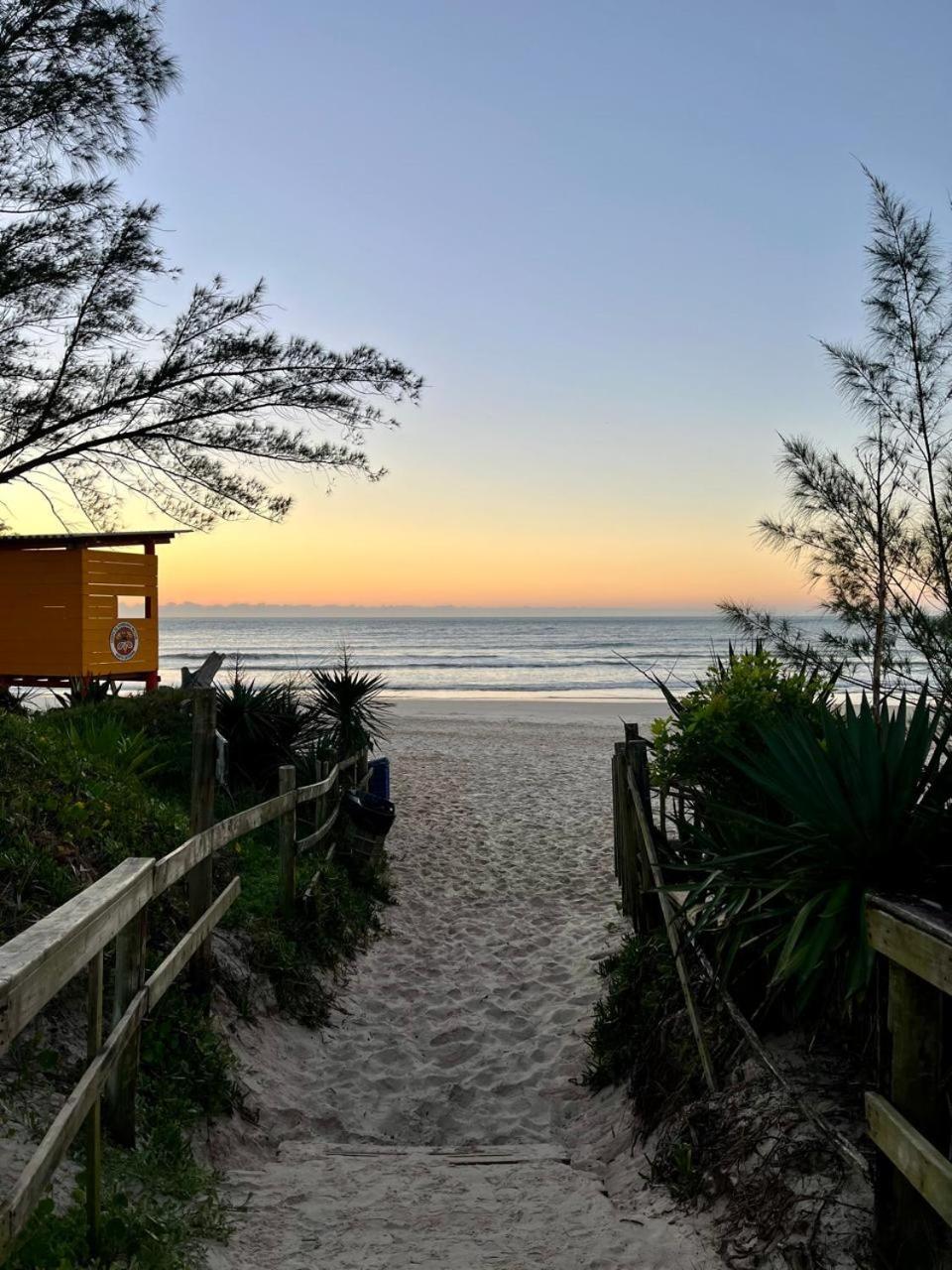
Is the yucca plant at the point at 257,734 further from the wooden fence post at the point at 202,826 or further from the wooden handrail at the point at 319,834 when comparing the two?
the wooden fence post at the point at 202,826

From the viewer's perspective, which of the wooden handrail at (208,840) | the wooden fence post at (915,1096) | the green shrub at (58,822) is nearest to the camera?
the wooden fence post at (915,1096)

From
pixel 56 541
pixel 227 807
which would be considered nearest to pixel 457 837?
pixel 227 807

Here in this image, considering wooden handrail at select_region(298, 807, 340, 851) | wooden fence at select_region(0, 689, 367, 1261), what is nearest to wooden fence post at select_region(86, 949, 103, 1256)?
wooden fence at select_region(0, 689, 367, 1261)

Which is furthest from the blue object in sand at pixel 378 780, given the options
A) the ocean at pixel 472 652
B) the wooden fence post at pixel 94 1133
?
the wooden fence post at pixel 94 1133

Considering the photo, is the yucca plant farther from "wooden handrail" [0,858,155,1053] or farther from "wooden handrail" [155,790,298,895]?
"wooden handrail" [0,858,155,1053]

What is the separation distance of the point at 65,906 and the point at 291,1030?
10.9 feet

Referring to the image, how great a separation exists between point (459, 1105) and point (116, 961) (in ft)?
7.20

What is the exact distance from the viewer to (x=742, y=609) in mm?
11125

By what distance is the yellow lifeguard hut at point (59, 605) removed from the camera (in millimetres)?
15430

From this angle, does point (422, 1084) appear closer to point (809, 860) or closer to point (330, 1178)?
point (330, 1178)

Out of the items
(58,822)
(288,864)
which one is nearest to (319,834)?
(288,864)

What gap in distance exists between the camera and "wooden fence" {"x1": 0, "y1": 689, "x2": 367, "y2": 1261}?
2.03 m

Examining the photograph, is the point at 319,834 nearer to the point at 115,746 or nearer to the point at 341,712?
the point at 115,746

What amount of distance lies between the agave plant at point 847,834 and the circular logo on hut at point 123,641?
14102 millimetres
